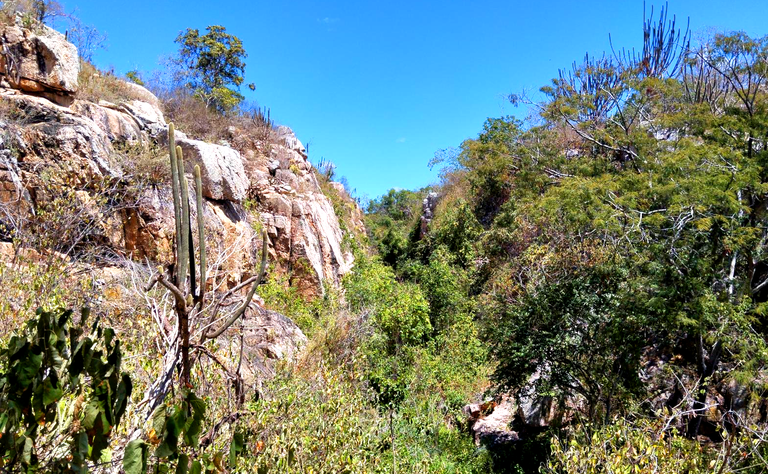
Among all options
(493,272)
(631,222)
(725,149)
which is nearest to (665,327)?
(631,222)

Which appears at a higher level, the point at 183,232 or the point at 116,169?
the point at 116,169

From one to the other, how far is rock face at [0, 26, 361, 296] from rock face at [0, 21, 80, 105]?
0.01m

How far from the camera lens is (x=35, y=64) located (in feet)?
25.4

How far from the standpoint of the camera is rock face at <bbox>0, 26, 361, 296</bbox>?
6402 mm

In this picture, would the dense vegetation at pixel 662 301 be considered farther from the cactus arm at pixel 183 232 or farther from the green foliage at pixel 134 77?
the green foliage at pixel 134 77

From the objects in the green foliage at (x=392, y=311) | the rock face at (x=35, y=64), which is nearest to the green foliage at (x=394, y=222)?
the green foliage at (x=392, y=311)

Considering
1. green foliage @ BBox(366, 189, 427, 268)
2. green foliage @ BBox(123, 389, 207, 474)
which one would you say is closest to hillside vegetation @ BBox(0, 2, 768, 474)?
green foliage @ BBox(123, 389, 207, 474)

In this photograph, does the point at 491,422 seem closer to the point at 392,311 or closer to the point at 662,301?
the point at 392,311

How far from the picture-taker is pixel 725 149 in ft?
21.7

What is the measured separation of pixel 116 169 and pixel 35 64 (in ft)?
7.84

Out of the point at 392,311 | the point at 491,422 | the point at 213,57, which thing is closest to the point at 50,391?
the point at 392,311

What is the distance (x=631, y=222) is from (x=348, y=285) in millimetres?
5945

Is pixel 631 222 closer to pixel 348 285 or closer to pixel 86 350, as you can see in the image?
pixel 348 285

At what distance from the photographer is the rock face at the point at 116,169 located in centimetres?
640
